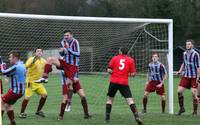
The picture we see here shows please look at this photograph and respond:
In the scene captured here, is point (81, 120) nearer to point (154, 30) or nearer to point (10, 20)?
point (10, 20)

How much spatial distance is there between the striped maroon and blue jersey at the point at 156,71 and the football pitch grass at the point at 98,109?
111 centimetres

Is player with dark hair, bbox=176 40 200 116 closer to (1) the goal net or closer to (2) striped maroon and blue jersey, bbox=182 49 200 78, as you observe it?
(2) striped maroon and blue jersey, bbox=182 49 200 78

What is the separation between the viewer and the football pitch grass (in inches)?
560

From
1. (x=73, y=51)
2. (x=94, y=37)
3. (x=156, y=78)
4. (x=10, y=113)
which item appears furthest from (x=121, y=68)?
(x=94, y=37)

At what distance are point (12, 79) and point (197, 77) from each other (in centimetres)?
570

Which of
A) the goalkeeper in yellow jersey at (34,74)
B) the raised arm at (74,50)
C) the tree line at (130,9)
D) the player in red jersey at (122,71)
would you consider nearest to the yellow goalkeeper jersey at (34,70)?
the goalkeeper in yellow jersey at (34,74)

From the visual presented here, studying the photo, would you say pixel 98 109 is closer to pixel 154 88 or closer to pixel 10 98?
pixel 154 88

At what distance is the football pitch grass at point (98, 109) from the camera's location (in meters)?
14.2

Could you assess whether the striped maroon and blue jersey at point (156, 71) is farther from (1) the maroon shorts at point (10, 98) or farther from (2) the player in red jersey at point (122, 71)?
(1) the maroon shorts at point (10, 98)

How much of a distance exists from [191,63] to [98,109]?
4.33 metres

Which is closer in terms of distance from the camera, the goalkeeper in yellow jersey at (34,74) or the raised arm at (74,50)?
the raised arm at (74,50)

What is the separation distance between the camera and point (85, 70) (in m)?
18.3

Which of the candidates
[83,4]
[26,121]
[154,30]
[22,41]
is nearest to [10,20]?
[22,41]

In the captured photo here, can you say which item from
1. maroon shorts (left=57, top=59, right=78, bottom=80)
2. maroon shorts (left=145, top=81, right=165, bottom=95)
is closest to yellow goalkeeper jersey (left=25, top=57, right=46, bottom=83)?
maroon shorts (left=57, top=59, right=78, bottom=80)
